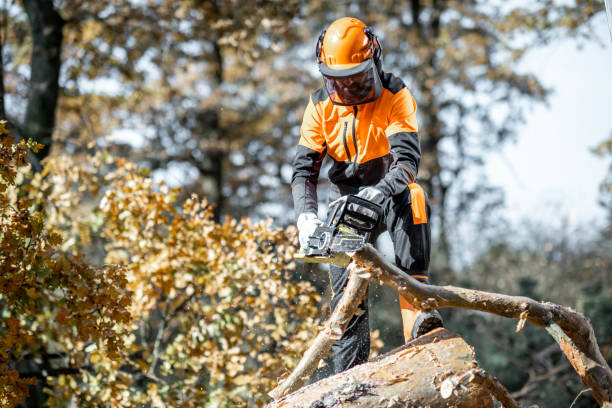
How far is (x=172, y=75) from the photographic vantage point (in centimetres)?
1512

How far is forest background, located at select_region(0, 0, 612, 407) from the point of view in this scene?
454 centimetres

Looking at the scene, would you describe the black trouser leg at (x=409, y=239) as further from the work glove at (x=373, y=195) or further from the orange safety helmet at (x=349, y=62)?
the orange safety helmet at (x=349, y=62)

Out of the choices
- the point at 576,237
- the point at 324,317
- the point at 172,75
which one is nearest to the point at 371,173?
the point at 324,317

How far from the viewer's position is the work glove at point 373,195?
3113mm

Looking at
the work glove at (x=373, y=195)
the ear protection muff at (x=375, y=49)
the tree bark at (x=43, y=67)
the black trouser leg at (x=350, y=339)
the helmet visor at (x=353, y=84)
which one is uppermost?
the tree bark at (x=43, y=67)

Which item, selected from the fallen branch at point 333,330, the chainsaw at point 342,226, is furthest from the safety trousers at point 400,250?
the fallen branch at point 333,330

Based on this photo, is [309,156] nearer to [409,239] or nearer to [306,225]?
[306,225]

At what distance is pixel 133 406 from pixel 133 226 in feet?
5.12

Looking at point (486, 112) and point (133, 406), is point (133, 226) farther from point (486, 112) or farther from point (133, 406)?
point (486, 112)

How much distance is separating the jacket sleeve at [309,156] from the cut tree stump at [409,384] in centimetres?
112

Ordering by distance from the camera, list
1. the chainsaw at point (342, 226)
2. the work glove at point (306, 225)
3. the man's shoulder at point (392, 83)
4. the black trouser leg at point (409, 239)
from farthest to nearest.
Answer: the man's shoulder at point (392, 83), the black trouser leg at point (409, 239), the work glove at point (306, 225), the chainsaw at point (342, 226)

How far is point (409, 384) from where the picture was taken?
291cm

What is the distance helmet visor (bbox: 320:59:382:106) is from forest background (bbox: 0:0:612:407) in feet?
4.95

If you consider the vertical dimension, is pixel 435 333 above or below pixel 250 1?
below
